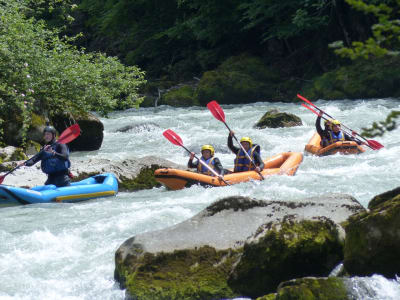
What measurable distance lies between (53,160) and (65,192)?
0.43 m

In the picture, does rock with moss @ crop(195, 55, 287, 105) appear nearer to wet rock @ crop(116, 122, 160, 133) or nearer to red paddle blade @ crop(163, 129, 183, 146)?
wet rock @ crop(116, 122, 160, 133)

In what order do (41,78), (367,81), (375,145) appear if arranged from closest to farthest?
(375,145) → (41,78) → (367,81)

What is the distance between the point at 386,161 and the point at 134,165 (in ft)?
11.8

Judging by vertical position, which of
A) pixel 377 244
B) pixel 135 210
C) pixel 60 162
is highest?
pixel 377 244

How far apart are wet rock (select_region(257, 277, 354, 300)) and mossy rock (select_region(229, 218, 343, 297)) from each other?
1.43ft

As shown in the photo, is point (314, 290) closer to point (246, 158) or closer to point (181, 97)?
point (246, 158)

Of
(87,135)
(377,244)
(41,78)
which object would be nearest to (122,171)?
(41,78)

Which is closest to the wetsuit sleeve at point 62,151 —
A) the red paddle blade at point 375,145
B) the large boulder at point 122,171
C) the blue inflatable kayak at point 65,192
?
the blue inflatable kayak at point 65,192

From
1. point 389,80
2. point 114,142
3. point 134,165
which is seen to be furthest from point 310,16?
point 134,165

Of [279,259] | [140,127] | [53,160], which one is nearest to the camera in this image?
[279,259]

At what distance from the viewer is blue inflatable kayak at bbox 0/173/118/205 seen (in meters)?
6.50

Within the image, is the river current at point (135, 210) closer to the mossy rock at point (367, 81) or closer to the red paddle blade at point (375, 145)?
the red paddle blade at point (375, 145)

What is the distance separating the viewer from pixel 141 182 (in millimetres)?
7711

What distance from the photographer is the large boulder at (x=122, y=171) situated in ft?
24.8
